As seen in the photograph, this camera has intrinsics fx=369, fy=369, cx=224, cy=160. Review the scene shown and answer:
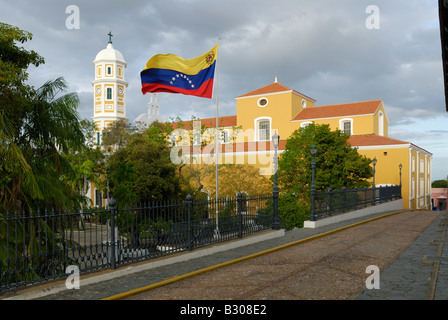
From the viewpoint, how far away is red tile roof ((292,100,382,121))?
39.9 meters

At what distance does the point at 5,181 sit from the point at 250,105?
36.8 meters

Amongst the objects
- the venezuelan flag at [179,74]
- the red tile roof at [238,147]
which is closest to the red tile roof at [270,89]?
the red tile roof at [238,147]

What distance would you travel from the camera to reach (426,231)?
593 inches

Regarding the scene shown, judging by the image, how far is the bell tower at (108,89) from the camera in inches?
2237

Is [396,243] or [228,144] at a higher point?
[228,144]

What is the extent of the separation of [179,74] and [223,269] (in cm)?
671

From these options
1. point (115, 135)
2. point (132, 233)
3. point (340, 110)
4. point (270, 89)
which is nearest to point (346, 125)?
point (340, 110)

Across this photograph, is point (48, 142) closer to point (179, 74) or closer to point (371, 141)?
point (179, 74)

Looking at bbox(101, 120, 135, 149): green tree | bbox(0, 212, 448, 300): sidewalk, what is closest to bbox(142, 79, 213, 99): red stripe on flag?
bbox(0, 212, 448, 300): sidewalk

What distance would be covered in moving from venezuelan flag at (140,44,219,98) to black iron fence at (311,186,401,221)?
299 inches

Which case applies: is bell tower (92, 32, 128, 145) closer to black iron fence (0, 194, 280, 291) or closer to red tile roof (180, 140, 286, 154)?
red tile roof (180, 140, 286, 154)

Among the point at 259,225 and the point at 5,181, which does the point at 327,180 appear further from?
the point at 5,181

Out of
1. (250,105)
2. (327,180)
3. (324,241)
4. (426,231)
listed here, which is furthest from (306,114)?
(324,241)

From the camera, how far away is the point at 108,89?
57.4m
